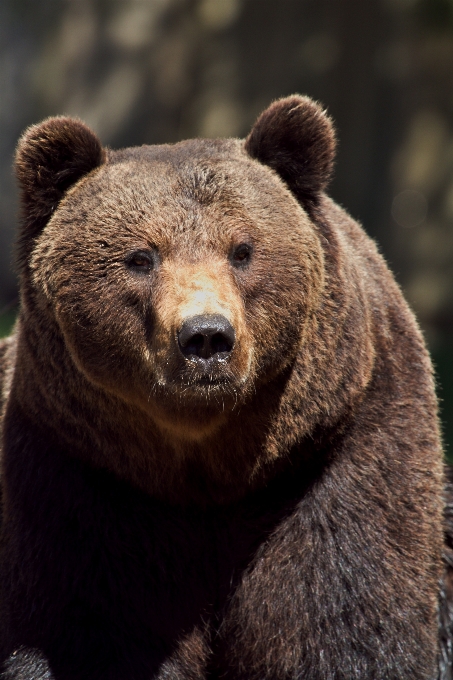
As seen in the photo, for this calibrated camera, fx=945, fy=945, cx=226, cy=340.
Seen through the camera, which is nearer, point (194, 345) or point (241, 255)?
point (194, 345)

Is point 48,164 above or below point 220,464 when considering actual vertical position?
above

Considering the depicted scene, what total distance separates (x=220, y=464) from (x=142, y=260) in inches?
41.0

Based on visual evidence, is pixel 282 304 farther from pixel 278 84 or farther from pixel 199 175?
pixel 278 84

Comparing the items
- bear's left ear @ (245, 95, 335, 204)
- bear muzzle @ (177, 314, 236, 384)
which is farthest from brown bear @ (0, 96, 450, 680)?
bear muzzle @ (177, 314, 236, 384)

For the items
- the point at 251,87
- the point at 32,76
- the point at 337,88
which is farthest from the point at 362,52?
the point at 32,76

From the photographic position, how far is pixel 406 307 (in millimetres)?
5242

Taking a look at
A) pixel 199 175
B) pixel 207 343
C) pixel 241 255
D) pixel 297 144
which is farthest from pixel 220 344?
pixel 297 144

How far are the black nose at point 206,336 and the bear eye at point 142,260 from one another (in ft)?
1.83

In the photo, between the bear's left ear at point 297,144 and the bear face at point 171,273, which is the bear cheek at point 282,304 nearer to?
the bear face at point 171,273

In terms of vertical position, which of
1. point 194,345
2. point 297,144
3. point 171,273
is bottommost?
point 194,345

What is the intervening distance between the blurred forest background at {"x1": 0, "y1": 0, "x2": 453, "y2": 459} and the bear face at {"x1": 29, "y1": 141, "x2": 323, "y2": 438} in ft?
24.6

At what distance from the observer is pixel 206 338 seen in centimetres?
367

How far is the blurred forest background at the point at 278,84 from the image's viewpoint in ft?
41.3

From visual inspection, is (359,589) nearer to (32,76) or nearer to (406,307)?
(406,307)
